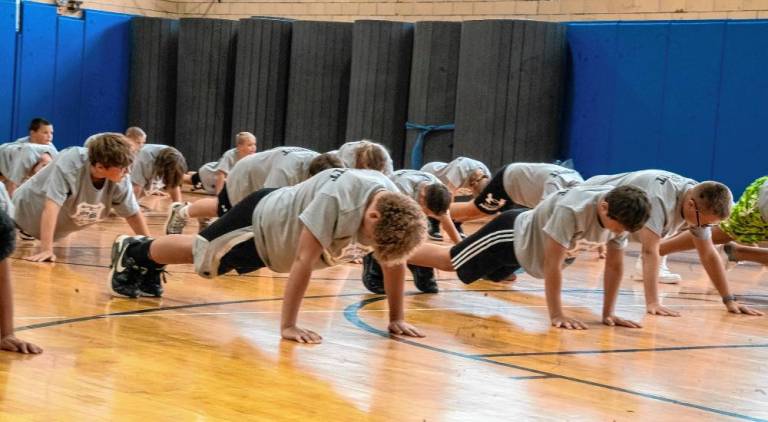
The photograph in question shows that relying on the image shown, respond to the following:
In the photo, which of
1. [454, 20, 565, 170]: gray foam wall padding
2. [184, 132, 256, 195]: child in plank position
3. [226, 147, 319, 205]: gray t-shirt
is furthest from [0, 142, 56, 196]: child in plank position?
[454, 20, 565, 170]: gray foam wall padding

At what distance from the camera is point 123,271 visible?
627 centimetres

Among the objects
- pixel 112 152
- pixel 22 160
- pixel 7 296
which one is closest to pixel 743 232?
pixel 112 152

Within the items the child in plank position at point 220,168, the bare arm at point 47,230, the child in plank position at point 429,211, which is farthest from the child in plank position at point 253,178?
the bare arm at point 47,230

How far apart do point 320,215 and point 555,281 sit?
1.60 meters

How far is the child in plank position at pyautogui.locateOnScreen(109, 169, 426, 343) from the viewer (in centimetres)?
479

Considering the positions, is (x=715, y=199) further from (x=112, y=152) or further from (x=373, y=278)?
(x=112, y=152)

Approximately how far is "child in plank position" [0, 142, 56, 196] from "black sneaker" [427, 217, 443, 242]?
3.59 m

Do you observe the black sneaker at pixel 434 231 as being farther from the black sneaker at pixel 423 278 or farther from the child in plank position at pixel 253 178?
the black sneaker at pixel 423 278

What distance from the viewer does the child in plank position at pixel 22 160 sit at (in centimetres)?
1052

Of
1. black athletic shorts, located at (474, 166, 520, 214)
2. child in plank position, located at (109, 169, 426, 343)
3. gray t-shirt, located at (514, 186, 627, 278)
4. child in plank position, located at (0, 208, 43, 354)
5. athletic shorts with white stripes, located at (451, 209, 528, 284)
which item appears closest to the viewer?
child in plank position, located at (0, 208, 43, 354)

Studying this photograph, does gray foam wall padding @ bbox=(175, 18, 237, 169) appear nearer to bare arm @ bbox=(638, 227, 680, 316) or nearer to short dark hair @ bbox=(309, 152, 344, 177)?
short dark hair @ bbox=(309, 152, 344, 177)

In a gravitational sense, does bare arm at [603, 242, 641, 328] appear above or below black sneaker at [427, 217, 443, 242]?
above

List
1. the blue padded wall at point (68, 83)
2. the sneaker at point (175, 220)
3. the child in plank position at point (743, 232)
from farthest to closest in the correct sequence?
the blue padded wall at point (68, 83) < the sneaker at point (175, 220) < the child in plank position at point (743, 232)

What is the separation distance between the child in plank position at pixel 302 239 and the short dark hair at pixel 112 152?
678 millimetres
